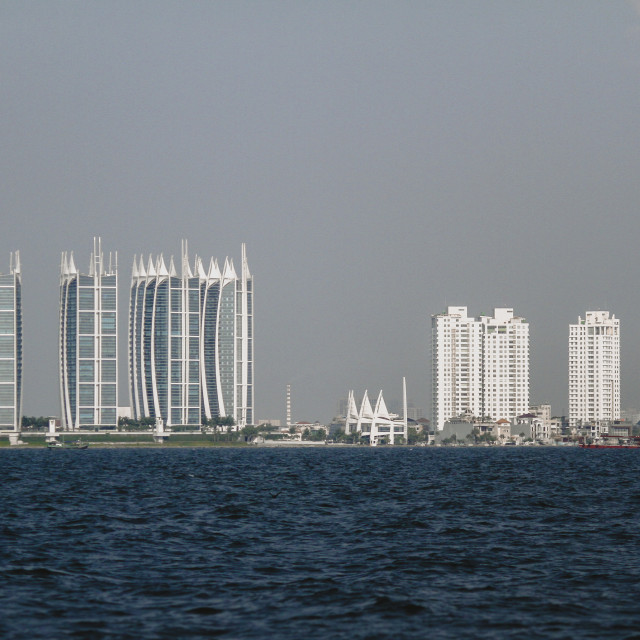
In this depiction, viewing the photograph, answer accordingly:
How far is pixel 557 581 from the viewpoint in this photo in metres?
28.9

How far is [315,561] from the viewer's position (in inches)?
1288

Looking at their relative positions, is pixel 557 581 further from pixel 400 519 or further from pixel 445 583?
pixel 400 519

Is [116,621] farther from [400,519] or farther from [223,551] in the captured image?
[400,519]

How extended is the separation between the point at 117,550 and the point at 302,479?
169 ft

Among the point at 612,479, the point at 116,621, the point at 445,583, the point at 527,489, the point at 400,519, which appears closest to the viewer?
the point at 116,621

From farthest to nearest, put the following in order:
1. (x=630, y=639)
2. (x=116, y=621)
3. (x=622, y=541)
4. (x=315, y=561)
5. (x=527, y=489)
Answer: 1. (x=527, y=489)
2. (x=622, y=541)
3. (x=315, y=561)
4. (x=116, y=621)
5. (x=630, y=639)

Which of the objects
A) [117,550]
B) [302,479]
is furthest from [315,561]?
[302,479]

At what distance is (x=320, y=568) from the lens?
3125cm

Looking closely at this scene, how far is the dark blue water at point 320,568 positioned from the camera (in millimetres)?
23469

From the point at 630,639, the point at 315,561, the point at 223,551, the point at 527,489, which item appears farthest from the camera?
the point at 527,489

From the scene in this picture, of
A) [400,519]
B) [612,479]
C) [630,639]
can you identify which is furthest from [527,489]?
[630,639]

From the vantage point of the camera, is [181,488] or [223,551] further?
[181,488]

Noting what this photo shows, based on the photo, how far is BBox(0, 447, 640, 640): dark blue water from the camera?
77.0ft

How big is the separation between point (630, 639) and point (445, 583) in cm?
746
